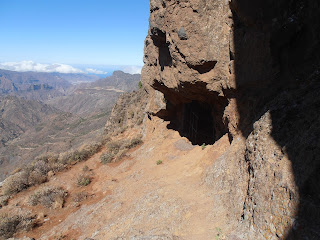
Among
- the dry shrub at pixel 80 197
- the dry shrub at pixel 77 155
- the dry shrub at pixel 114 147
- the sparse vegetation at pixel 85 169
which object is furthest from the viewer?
the dry shrub at pixel 114 147

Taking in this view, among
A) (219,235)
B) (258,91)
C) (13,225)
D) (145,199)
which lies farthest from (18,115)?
(219,235)

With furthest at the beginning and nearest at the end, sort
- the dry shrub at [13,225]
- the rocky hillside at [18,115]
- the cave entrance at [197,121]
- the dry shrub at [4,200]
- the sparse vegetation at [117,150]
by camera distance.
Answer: the rocky hillside at [18,115], the sparse vegetation at [117,150], the cave entrance at [197,121], the dry shrub at [4,200], the dry shrub at [13,225]

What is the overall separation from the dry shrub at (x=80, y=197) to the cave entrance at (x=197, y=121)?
6.06m

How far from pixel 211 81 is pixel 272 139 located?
3.39 meters

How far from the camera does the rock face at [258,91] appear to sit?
299cm

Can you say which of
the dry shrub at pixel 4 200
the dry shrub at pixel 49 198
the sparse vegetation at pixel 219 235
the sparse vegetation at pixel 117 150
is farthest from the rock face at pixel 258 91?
the dry shrub at pixel 4 200

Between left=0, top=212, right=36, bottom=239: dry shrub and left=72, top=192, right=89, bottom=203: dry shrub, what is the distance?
153 cm

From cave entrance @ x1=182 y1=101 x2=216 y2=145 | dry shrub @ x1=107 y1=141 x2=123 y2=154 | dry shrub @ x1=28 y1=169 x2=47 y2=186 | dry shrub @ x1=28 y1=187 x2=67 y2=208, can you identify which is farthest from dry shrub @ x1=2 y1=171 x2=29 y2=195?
cave entrance @ x1=182 y1=101 x2=216 y2=145

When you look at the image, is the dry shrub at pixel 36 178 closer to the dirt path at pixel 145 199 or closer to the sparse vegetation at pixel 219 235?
the dirt path at pixel 145 199

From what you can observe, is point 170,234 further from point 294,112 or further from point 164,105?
point 164,105

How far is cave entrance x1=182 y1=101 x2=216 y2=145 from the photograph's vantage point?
11.6 metres

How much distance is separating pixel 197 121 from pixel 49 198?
822 cm

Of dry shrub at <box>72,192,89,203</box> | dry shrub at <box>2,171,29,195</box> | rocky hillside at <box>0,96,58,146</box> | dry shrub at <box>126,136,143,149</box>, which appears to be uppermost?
dry shrub at <box>126,136,143,149</box>

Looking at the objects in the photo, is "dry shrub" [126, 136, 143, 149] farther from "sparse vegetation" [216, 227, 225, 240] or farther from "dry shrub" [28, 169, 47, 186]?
"sparse vegetation" [216, 227, 225, 240]
